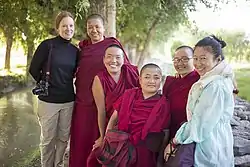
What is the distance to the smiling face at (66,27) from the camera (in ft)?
13.0

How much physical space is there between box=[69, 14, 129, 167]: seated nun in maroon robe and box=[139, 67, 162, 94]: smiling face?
29.7 inches

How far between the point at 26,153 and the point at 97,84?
3651mm

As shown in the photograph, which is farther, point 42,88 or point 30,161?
point 30,161

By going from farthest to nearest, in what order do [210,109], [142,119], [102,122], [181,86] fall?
1. [102,122]
2. [181,86]
3. [142,119]
4. [210,109]

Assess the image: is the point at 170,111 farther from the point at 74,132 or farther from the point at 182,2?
the point at 182,2

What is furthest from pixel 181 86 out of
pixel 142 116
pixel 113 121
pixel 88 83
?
pixel 88 83

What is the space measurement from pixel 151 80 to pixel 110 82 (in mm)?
540

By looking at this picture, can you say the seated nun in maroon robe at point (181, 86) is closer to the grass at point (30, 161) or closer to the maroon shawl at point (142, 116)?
the maroon shawl at point (142, 116)

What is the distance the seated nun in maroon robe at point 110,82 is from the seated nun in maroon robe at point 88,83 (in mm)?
257

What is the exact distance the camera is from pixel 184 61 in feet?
11.0

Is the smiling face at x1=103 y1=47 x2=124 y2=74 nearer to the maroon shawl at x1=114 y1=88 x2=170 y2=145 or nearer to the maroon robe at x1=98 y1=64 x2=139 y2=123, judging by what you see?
the maroon robe at x1=98 y1=64 x2=139 y2=123

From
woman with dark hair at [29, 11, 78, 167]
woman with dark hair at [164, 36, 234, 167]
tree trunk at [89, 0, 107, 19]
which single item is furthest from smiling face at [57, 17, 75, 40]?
tree trunk at [89, 0, 107, 19]

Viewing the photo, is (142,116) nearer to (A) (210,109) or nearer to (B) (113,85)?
(B) (113,85)

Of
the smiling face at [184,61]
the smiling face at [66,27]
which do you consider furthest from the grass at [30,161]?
the smiling face at [184,61]
